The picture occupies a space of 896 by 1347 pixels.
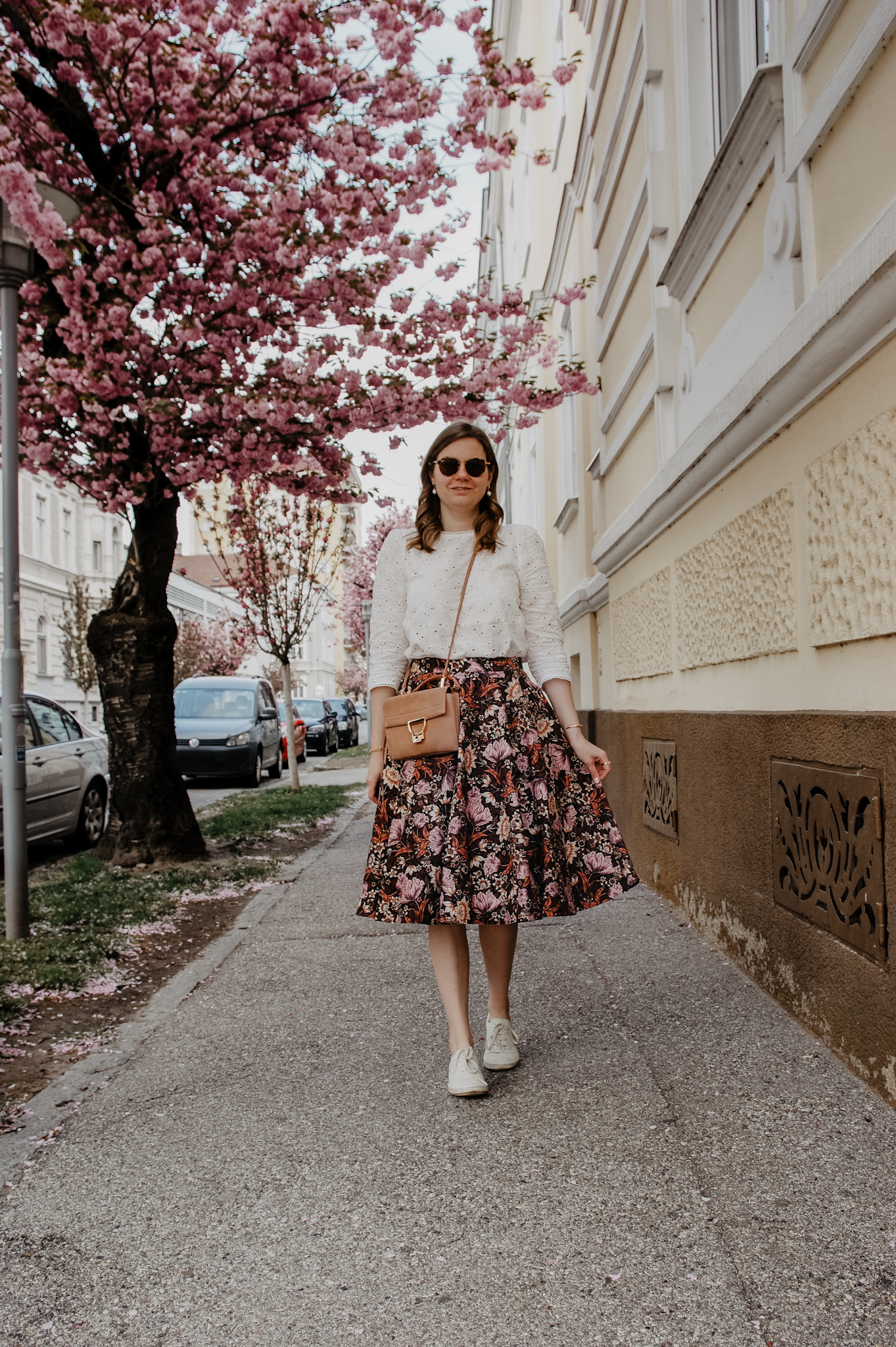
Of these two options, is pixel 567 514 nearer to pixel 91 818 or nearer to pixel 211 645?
pixel 91 818

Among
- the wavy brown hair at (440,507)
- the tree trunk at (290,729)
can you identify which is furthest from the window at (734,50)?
the tree trunk at (290,729)

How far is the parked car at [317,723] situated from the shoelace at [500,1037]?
27895 mm

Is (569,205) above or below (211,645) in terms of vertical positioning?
above

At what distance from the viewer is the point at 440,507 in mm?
3584

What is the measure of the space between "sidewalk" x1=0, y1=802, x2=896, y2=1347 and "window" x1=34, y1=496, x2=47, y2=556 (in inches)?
1532

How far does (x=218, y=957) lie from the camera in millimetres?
5320

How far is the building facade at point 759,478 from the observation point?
9.59ft

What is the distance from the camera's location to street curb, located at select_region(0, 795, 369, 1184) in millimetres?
3037

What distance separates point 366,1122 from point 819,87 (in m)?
3.30

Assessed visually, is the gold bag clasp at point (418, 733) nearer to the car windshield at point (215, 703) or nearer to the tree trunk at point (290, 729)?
the tree trunk at point (290, 729)

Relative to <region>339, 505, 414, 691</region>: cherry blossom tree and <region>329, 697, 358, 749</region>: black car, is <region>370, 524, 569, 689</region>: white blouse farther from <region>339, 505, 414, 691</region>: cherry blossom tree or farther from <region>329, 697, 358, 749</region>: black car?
<region>329, 697, 358, 749</region>: black car

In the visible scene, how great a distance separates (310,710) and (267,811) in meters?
19.7

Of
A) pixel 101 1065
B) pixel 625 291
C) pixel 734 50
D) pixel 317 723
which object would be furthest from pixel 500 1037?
pixel 317 723

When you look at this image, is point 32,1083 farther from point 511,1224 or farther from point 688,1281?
point 688,1281
